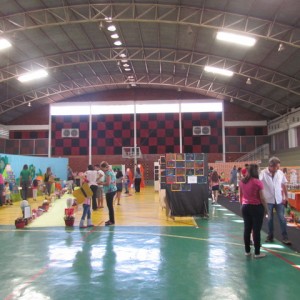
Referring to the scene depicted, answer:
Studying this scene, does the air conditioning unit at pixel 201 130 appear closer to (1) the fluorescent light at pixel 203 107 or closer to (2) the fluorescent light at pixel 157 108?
(1) the fluorescent light at pixel 203 107

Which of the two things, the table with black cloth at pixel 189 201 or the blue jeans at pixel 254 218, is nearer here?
the blue jeans at pixel 254 218

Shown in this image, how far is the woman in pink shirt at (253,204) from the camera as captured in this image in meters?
4.91

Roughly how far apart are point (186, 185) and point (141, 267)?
4644mm

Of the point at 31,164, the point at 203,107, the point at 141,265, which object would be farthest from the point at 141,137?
the point at 141,265

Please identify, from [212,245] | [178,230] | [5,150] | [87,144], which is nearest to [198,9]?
[178,230]

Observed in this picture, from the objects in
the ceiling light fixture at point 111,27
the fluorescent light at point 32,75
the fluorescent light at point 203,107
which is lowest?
the fluorescent light at point 203,107

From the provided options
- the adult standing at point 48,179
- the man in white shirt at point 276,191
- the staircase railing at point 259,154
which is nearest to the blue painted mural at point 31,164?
the adult standing at point 48,179

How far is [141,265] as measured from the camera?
4.71 m

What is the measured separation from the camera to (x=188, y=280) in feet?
13.4

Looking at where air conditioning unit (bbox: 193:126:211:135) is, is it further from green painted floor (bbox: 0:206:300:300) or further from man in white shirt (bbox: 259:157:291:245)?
man in white shirt (bbox: 259:157:291:245)

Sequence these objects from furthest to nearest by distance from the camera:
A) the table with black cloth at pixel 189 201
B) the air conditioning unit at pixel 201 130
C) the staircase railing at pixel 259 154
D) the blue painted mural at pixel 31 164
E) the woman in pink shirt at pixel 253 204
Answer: the air conditioning unit at pixel 201 130, the staircase railing at pixel 259 154, the blue painted mural at pixel 31 164, the table with black cloth at pixel 189 201, the woman in pink shirt at pixel 253 204

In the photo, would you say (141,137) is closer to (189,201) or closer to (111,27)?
(111,27)

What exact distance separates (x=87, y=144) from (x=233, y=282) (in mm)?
25118

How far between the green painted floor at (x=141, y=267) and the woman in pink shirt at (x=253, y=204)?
1.47ft
